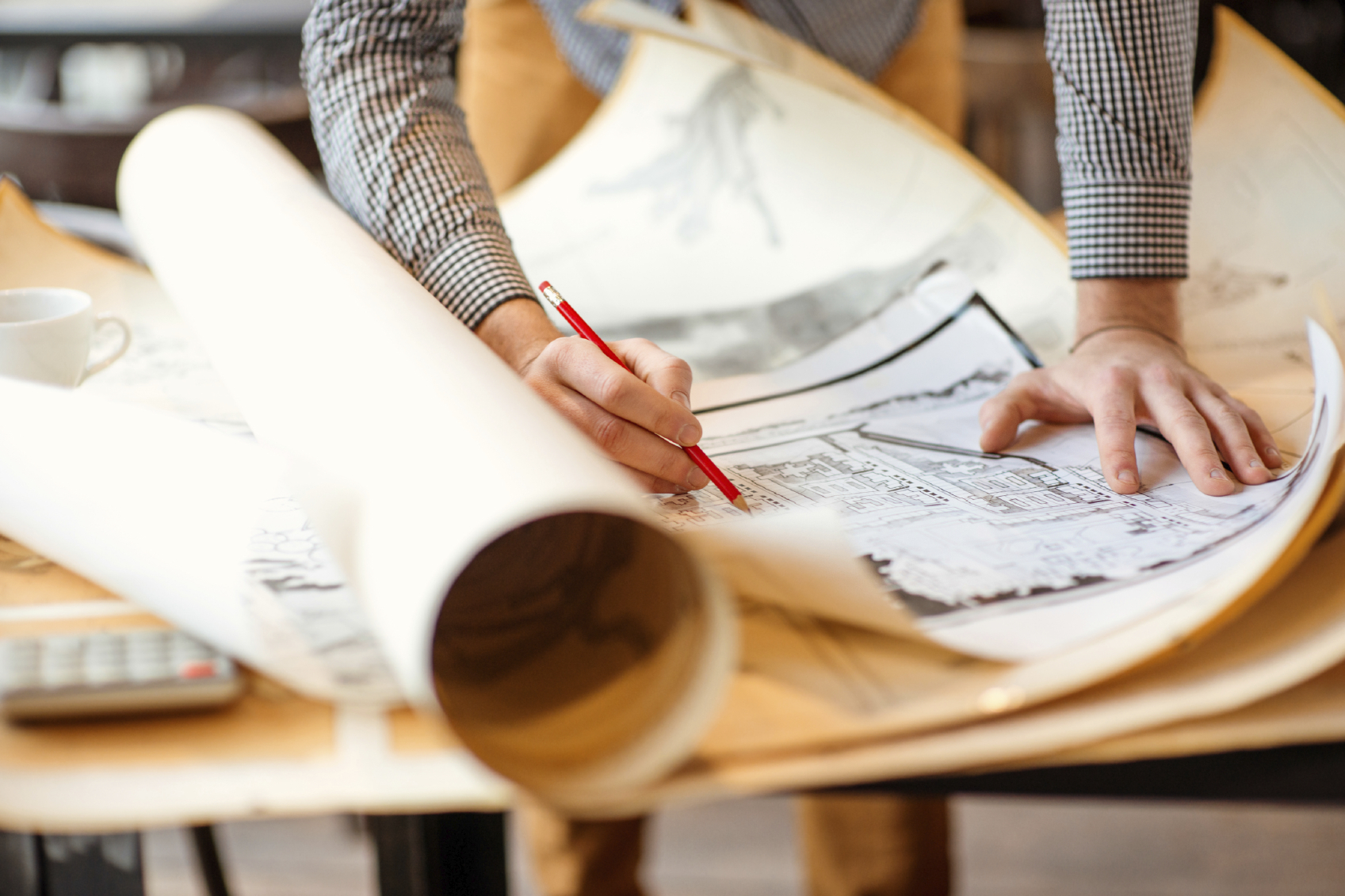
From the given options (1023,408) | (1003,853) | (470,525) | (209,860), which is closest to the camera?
(470,525)

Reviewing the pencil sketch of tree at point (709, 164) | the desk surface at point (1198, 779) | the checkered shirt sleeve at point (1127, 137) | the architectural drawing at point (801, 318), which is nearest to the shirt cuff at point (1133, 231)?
the checkered shirt sleeve at point (1127, 137)

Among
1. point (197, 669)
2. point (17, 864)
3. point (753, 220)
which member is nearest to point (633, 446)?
point (197, 669)

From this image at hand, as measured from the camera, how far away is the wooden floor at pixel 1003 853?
130 cm

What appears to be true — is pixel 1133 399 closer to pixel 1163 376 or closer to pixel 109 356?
pixel 1163 376

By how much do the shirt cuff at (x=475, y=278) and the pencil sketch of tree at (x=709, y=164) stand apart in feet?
0.94

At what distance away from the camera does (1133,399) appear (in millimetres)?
622

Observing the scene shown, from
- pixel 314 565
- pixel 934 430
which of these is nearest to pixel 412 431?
pixel 314 565

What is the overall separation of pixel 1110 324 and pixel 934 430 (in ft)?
0.49

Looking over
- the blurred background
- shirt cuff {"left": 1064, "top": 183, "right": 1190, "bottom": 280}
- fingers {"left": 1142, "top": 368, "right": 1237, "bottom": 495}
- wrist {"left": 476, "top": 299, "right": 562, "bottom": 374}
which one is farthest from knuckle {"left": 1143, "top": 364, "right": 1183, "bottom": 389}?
the blurred background

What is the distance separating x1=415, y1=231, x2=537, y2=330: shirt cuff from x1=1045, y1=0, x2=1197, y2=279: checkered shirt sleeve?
0.39 m

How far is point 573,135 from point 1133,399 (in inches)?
30.0

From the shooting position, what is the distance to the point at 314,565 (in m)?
0.47

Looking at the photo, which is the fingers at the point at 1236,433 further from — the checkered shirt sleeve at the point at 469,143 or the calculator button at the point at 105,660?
the calculator button at the point at 105,660

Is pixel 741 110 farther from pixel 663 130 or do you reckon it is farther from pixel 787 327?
pixel 787 327
